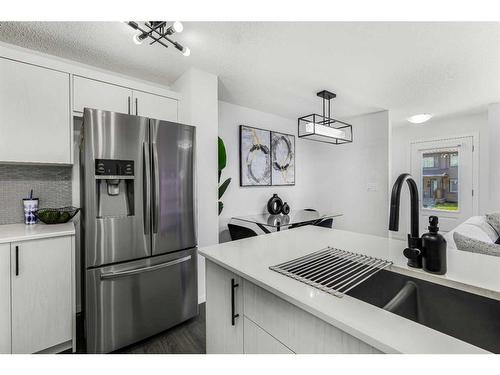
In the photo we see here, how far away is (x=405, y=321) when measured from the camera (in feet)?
2.03

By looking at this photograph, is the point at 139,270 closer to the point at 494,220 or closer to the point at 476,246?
the point at 476,246

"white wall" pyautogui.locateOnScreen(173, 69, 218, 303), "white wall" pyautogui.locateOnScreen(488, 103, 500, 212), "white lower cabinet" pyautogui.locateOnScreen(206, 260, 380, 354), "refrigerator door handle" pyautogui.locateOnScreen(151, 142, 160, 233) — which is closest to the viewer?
"white lower cabinet" pyautogui.locateOnScreen(206, 260, 380, 354)

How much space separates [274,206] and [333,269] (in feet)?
9.20

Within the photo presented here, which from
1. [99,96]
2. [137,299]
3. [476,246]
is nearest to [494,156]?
[476,246]

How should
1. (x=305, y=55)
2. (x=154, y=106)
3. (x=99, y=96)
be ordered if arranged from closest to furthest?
(x=99, y=96)
(x=305, y=55)
(x=154, y=106)

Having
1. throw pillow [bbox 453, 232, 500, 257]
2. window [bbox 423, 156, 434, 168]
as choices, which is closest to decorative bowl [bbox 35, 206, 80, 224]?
throw pillow [bbox 453, 232, 500, 257]

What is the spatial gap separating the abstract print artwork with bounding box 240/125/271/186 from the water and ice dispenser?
1.95m

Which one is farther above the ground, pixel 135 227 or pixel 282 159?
pixel 282 159

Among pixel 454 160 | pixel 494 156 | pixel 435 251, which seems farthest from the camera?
pixel 454 160

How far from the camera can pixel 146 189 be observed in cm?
182

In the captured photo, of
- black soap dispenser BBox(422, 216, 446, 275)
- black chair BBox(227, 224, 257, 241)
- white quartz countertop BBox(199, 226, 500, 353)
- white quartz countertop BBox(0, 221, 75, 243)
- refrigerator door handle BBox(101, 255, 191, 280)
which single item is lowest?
refrigerator door handle BBox(101, 255, 191, 280)

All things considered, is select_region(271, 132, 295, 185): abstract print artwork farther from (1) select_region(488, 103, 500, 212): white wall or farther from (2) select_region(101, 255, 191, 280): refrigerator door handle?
(1) select_region(488, 103, 500, 212): white wall

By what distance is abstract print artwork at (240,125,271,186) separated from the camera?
3.61 metres
